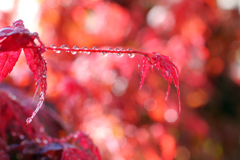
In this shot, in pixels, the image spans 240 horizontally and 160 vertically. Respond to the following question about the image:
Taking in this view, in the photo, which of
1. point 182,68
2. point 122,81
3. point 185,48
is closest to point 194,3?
point 185,48

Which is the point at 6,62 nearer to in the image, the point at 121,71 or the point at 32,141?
the point at 32,141

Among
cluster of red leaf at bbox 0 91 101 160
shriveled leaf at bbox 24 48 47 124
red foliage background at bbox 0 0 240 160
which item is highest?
red foliage background at bbox 0 0 240 160

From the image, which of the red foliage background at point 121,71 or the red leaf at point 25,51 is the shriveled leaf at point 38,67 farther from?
the red foliage background at point 121,71

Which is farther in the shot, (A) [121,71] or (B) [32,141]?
(A) [121,71]

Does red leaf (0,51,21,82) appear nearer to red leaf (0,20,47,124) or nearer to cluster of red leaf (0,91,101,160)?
red leaf (0,20,47,124)

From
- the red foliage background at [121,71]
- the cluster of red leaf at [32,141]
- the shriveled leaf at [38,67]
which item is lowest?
the cluster of red leaf at [32,141]

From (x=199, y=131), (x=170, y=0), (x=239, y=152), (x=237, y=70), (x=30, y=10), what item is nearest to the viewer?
(x=30, y=10)

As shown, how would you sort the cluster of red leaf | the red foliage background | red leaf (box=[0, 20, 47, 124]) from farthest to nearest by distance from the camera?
the red foliage background < the cluster of red leaf < red leaf (box=[0, 20, 47, 124])

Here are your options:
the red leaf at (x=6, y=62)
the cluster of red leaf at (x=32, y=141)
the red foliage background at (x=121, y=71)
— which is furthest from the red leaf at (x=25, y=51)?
the red foliage background at (x=121, y=71)

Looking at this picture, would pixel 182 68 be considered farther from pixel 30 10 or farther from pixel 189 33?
pixel 30 10

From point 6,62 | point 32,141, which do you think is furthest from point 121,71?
point 6,62

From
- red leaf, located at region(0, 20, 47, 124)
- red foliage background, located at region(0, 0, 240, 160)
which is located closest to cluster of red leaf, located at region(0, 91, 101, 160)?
red leaf, located at region(0, 20, 47, 124)
